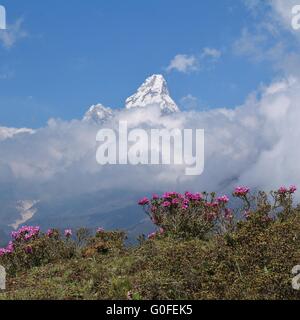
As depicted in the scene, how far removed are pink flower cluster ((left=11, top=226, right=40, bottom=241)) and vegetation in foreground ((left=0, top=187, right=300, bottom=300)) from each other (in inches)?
1.3

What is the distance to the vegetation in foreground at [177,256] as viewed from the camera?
30.6ft

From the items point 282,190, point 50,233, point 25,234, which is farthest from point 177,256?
point 25,234

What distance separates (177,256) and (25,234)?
8.25 meters

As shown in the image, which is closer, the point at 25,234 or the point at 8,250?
the point at 8,250

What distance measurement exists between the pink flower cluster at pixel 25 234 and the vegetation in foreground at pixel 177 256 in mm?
32

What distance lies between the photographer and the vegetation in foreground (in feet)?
30.6

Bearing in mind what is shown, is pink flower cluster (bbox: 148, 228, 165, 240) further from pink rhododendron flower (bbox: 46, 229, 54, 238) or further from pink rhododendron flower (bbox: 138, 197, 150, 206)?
pink rhododendron flower (bbox: 46, 229, 54, 238)

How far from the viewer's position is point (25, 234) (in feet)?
58.5

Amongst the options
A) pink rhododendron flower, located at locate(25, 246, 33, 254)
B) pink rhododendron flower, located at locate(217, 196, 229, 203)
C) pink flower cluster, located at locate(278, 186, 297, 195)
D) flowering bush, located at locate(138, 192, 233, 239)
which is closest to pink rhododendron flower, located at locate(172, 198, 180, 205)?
flowering bush, located at locate(138, 192, 233, 239)

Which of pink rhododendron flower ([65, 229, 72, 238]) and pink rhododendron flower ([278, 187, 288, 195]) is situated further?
pink rhododendron flower ([65, 229, 72, 238])

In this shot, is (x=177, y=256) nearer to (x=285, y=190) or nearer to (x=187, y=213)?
(x=187, y=213)

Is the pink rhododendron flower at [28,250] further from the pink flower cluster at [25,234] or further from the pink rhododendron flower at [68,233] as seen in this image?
the pink rhododendron flower at [68,233]
